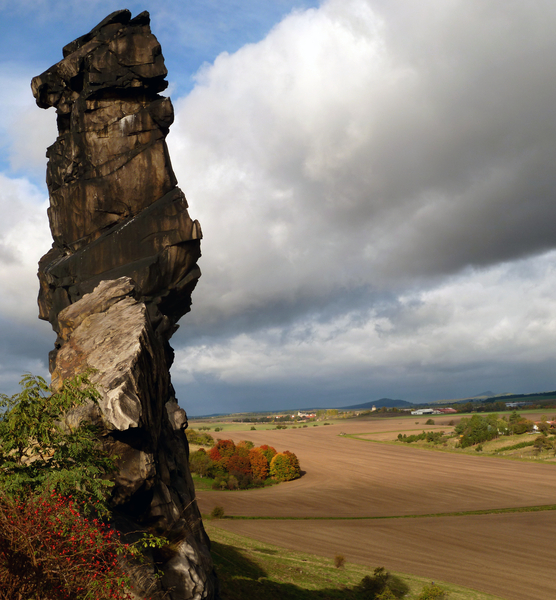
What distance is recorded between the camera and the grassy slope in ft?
88.2

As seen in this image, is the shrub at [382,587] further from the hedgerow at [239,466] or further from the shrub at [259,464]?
the shrub at [259,464]

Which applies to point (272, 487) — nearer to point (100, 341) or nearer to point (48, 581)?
point (100, 341)

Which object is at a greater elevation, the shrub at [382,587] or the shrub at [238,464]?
the shrub at [382,587]

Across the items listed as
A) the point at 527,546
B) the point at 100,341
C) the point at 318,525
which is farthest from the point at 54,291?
the point at 527,546

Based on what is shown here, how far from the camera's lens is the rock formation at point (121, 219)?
2002 centimetres

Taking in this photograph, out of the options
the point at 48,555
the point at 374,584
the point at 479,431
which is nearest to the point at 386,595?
the point at 374,584

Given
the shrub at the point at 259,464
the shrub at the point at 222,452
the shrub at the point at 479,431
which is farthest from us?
the shrub at the point at 479,431

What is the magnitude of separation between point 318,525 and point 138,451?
152 ft

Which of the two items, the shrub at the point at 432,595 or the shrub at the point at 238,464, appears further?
the shrub at the point at 238,464

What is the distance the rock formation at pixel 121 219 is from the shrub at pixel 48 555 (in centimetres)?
933

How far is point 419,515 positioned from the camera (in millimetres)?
62969

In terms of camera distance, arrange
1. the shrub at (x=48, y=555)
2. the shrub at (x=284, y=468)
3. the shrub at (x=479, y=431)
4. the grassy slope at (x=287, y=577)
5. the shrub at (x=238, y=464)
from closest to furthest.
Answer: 1. the shrub at (x=48, y=555)
2. the grassy slope at (x=287, y=577)
3. the shrub at (x=238, y=464)
4. the shrub at (x=284, y=468)
5. the shrub at (x=479, y=431)

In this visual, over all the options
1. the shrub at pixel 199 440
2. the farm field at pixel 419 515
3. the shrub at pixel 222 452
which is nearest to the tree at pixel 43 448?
the farm field at pixel 419 515

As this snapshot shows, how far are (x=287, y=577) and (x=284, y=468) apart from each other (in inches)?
2409
